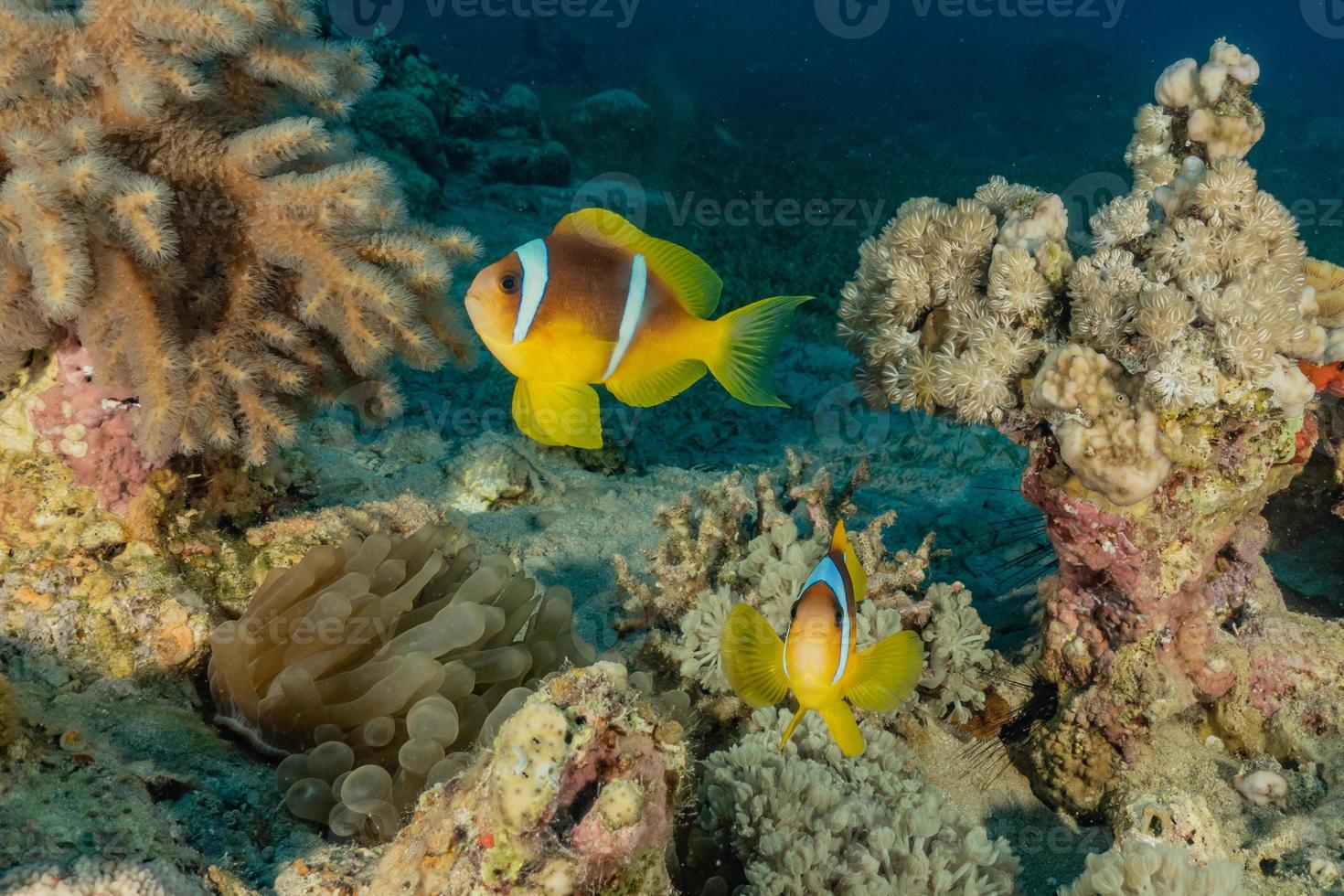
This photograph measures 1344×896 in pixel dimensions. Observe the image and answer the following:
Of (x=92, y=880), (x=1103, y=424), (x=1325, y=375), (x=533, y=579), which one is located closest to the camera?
(x=92, y=880)

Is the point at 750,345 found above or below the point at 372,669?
above

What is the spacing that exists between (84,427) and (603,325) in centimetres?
190

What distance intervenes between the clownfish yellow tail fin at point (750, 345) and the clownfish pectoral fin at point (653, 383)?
0.09 meters

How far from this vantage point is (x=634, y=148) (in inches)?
619

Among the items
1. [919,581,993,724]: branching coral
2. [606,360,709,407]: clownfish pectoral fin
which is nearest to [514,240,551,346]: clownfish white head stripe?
[606,360,709,407]: clownfish pectoral fin

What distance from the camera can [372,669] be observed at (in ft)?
7.88

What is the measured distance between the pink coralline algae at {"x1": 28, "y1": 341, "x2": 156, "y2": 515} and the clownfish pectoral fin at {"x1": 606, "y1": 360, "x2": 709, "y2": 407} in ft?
5.67

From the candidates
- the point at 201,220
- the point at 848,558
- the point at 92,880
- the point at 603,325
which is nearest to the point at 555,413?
the point at 603,325

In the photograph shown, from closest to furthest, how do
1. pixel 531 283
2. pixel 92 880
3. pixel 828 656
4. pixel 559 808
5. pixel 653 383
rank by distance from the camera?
pixel 92 880 → pixel 559 808 → pixel 828 656 → pixel 531 283 → pixel 653 383

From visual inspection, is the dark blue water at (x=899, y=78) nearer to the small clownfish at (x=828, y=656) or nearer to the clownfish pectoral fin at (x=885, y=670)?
the small clownfish at (x=828, y=656)

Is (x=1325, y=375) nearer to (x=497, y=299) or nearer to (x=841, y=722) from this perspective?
(x=841, y=722)

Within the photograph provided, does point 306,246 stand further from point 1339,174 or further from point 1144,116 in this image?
point 1339,174

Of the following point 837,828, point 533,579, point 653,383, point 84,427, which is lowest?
point 837,828

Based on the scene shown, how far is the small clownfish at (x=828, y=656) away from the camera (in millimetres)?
1912
